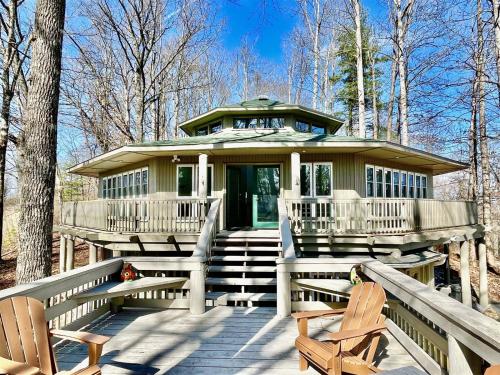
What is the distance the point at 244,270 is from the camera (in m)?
6.81

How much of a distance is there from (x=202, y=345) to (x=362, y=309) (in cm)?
188

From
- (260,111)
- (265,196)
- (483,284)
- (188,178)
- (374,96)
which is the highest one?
(374,96)

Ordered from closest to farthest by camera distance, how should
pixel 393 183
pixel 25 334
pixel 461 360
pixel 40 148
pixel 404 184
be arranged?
1. pixel 461 360
2. pixel 25 334
3. pixel 40 148
4. pixel 393 183
5. pixel 404 184

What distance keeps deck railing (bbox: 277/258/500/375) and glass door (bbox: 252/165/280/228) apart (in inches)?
244

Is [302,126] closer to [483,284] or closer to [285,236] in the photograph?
[285,236]

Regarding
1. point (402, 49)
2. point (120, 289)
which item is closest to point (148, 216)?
point (120, 289)

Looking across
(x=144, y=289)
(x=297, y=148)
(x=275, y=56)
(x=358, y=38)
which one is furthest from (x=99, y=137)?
(x=275, y=56)

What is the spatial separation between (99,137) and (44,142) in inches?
603

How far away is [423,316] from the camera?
3.06 metres

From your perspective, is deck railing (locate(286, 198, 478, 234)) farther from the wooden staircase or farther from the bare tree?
the bare tree

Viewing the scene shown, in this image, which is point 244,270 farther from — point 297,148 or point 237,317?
point 297,148

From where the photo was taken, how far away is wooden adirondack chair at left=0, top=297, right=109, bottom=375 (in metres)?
2.50

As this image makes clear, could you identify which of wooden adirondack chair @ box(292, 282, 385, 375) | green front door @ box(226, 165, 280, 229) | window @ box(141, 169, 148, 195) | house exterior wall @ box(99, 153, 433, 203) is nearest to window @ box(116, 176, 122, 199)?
window @ box(141, 169, 148, 195)

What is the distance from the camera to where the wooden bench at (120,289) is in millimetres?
4090
